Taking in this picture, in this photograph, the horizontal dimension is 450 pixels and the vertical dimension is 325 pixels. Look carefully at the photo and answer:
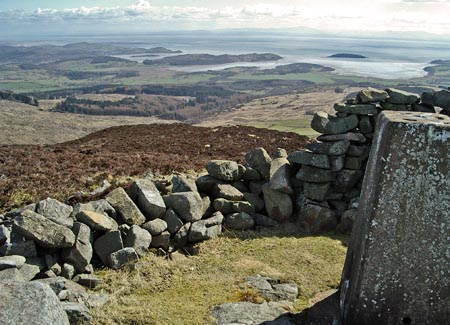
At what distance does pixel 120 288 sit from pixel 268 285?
11.8 feet

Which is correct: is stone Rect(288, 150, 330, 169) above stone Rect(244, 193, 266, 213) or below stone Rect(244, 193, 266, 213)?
above

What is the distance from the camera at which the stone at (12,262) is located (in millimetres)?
9258

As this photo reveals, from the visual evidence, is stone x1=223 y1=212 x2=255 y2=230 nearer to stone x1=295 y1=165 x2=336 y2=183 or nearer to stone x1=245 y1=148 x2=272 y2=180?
stone x1=245 y1=148 x2=272 y2=180

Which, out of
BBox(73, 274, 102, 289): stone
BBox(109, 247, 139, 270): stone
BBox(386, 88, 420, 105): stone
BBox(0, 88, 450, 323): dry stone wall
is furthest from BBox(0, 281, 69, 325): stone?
BBox(386, 88, 420, 105): stone

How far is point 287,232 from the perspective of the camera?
14.0 meters

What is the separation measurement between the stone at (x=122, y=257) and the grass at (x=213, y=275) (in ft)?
0.72

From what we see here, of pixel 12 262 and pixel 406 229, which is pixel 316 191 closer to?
pixel 406 229

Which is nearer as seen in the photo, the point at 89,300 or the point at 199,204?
the point at 89,300

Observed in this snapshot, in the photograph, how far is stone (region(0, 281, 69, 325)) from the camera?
7008 millimetres

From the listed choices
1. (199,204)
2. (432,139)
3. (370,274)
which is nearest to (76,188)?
(199,204)

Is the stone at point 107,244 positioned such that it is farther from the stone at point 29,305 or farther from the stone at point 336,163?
the stone at point 336,163

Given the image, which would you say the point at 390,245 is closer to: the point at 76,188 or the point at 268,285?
the point at 268,285

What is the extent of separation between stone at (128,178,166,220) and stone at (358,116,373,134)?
7177 millimetres

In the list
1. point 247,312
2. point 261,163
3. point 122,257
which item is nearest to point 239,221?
point 261,163
